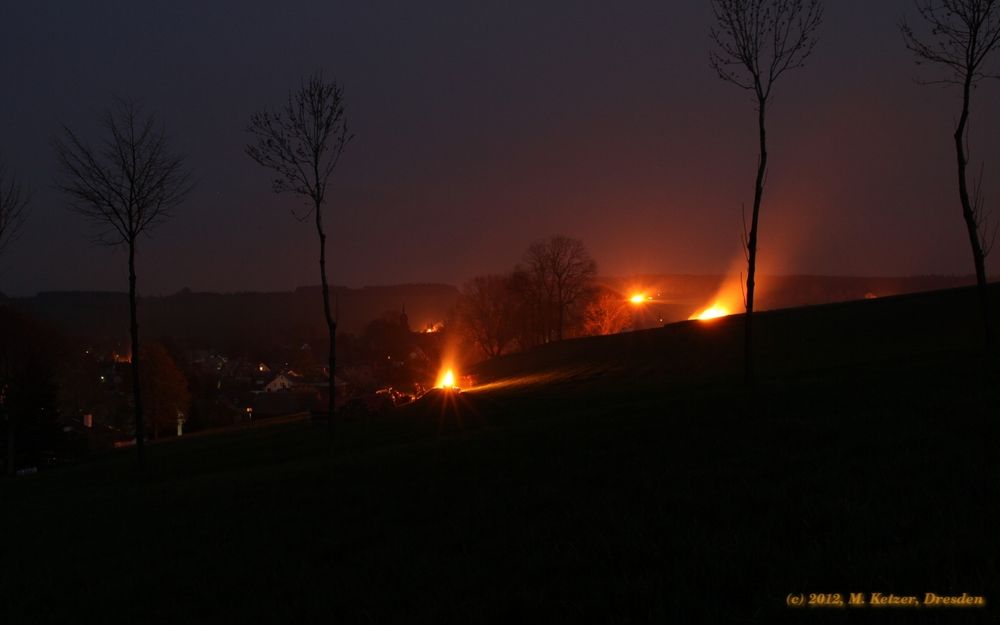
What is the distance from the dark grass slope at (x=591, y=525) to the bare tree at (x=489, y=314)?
75.0m

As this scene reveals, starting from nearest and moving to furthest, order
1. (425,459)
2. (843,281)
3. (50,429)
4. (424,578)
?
(424,578)
(425,459)
(50,429)
(843,281)

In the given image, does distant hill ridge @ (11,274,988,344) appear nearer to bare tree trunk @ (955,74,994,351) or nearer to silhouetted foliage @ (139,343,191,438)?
silhouetted foliage @ (139,343,191,438)

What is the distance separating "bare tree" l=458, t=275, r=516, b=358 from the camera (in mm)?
92438

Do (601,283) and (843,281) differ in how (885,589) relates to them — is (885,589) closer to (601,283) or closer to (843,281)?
(601,283)

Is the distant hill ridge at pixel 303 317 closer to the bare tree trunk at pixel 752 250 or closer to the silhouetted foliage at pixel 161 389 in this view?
the silhouetted foliage at pixel 161 389

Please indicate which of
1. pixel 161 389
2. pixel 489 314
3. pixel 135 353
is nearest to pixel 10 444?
pixel 161 389

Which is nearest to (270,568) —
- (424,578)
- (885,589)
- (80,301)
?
(424,578)

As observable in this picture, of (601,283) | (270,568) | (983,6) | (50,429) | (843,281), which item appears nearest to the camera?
(270,568)

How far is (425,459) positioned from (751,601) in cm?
982

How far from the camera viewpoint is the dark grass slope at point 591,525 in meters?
5.29

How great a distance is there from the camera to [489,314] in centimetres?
9344

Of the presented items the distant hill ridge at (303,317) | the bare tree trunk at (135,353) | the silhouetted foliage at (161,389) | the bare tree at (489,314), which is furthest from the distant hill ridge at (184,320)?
the bare tree trunk at (135,353)

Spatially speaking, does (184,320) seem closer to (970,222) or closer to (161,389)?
(161,389)

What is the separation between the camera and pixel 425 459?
46.3ft
